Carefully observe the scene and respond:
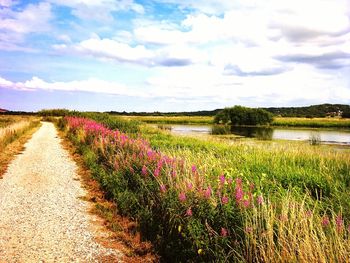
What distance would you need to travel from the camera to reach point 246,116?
78.9 m

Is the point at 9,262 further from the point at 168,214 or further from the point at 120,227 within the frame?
the point at 168,214

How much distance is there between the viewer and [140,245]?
5.95 meters

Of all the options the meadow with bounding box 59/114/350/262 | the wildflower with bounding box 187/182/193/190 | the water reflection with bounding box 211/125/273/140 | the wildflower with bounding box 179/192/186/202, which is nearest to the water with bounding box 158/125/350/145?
the water reflection with bounding box 211/125/273/140

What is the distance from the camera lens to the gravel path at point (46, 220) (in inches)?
216

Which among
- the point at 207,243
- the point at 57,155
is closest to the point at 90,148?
the point at 57,155

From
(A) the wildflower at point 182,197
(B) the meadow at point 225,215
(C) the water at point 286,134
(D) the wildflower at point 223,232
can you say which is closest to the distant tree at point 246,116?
(C) the water at point 286,134

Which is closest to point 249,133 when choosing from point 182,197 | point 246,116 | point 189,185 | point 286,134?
point 286,134

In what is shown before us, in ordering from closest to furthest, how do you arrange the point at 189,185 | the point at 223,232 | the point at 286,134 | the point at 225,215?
the point at 223,232, the point at 225,215, the point at 189,185, the point at 286,134

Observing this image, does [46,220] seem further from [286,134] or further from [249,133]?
[286,134]

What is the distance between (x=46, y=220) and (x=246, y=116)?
244ft

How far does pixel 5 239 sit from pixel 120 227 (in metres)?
2.00

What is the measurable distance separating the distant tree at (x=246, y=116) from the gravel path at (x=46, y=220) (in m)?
69.6

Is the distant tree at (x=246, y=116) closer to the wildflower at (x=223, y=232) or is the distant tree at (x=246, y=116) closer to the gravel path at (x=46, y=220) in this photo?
the gravel path at (x=46, y=220)

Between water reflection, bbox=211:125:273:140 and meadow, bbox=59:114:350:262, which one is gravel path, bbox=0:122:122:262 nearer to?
meadow, bbox=59:114:350:262
